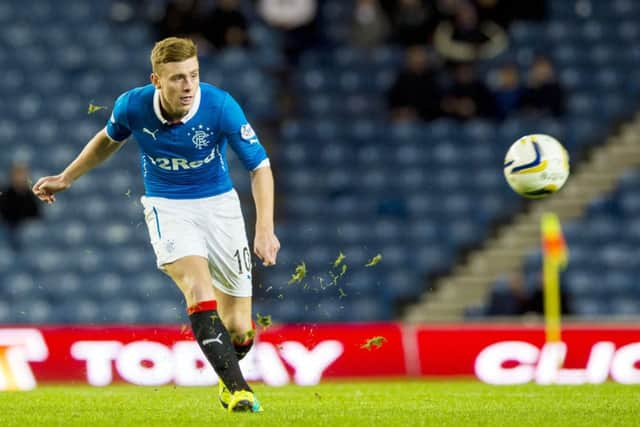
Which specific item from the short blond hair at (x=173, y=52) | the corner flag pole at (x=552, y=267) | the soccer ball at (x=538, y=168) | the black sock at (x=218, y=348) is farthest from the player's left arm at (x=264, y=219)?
the corner flag pole at (x=552, y=267)

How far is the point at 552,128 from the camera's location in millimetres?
17109

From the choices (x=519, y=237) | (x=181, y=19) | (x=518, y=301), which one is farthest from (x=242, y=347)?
(x=181, y=19)

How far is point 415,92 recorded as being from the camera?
1692 centimetres

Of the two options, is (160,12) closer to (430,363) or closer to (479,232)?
(479,232)

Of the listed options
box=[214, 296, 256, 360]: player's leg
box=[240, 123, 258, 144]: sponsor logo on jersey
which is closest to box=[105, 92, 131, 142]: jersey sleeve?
box=[240, 123, 258, 144]: sponsor logo on jersey

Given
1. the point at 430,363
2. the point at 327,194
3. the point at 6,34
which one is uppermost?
the point at 6,34

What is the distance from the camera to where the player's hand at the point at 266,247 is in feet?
23.0

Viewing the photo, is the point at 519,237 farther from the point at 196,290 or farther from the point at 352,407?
the point at 196,290

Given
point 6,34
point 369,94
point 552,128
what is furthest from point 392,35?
point 6,34

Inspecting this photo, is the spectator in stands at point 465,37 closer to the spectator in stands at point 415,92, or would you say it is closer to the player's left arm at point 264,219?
the spectator in stands at point 415,92

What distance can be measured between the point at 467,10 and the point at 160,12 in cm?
445

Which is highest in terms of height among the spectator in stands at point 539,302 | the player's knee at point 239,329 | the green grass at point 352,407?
the player's knee at point 239,329

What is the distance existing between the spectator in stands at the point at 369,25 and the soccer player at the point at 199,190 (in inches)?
399

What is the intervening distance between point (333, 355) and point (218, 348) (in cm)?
587
